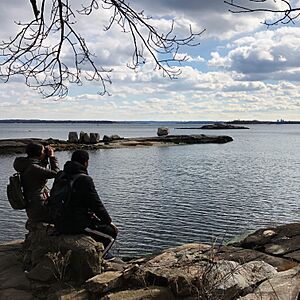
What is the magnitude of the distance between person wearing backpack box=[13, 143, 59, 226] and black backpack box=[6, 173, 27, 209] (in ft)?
0.32

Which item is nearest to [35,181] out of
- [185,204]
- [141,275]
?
[141,275]

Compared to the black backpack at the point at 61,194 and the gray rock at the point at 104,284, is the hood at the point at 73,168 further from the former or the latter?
the gray rock at the point at 104,284

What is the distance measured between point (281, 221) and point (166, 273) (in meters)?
11.2

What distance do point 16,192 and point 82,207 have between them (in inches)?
53.1

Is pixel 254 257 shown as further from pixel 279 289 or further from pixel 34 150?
pixel 34 150

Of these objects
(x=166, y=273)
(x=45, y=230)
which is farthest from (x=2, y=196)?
(x=166, y=273)

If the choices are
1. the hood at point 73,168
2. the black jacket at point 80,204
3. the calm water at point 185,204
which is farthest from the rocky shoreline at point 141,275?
the calm water at point 185,204

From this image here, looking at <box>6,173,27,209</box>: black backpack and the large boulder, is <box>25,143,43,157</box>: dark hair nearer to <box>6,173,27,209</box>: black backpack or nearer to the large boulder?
<box>6,173,27,209</box>: black backpack

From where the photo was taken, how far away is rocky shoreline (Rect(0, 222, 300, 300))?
16.4ft

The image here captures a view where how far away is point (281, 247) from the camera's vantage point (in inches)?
295

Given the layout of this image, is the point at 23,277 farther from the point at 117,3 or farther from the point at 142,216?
the point at 142,216

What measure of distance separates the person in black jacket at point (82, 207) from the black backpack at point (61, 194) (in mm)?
42

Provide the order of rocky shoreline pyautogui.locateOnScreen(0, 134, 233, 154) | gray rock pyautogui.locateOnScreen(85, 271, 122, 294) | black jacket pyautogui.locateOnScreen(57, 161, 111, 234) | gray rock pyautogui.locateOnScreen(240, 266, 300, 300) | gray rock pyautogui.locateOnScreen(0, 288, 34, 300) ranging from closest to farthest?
gray rock pyautogui.locateOnScreen(240, 266, 300, 300), gray rock pyautogui.locateOnScreen(85, 271, 122, 294), gray rock pyautogui.locateOnScreen(0, 288, 34, 300), black jacket pyautogui.locateOnScreen(57, 161, 111, 234), rocky shoreline pyautogui.locateOnScreen(0, 134, 233, 154)

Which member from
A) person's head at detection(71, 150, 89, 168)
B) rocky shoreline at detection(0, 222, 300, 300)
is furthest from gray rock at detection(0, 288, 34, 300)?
→ person's head at detection(71, 150, 89, 168)
